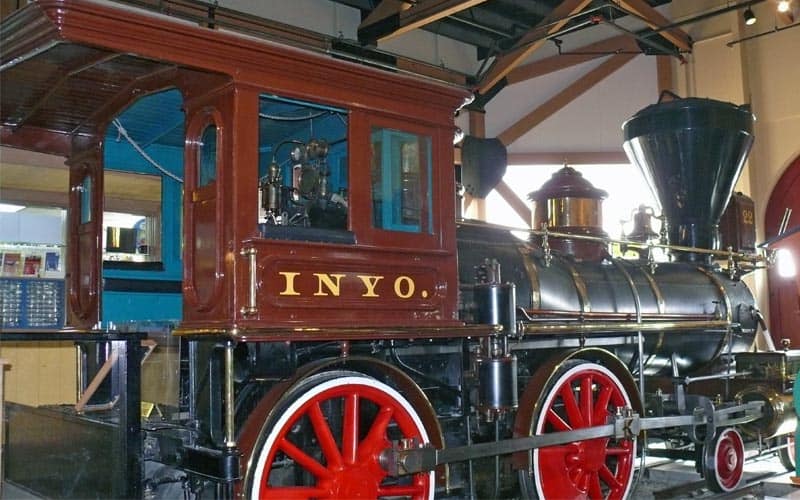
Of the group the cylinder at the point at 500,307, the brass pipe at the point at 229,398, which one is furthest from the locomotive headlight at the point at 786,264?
the brass pipe at the point at 229,398

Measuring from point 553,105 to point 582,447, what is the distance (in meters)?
9.94

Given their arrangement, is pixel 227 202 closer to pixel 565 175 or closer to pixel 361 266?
pixel 361 266

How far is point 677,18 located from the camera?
39.1ft

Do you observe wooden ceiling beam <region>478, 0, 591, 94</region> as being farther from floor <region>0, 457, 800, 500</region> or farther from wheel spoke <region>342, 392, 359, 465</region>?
wheel spoke <region>342, 392, 359, 465</region>

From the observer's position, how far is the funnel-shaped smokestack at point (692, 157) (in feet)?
20.1

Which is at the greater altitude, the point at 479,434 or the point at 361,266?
the point at 361,266

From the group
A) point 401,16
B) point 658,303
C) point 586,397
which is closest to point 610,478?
point 586,397

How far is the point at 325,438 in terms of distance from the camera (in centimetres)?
321

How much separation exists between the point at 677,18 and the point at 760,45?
1.34 metres

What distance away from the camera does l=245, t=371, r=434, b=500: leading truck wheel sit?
3.01m

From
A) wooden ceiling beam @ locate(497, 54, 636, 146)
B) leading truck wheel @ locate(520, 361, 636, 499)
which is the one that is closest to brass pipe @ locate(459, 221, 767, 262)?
leading truck wheel @ locate(520, 361, 636, 499)

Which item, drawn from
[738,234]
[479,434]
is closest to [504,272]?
[479,434]

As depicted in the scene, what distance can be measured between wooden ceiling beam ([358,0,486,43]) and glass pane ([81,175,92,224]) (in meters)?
5.60

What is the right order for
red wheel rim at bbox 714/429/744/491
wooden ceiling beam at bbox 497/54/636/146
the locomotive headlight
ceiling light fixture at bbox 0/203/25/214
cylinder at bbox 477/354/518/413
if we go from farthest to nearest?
wooden ceiling beam at bbox 497/54/636/146 → the locomotive headlight → red wheel rim at bbox 714/429/744/491 → ceiling light fixture at bbox 0/203/25/214 → cylinder at bbox 477/354/518/413
